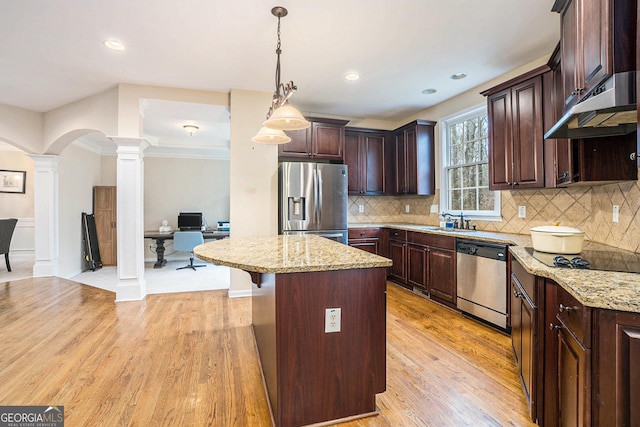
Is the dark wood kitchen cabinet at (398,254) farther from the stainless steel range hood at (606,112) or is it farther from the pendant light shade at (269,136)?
the stainless steel range hood at (606,112)

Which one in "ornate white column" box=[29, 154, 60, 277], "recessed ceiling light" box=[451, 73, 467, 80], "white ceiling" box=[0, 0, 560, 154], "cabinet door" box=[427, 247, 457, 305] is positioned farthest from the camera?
"ornate white column" box=[29, 154, 60, 277]

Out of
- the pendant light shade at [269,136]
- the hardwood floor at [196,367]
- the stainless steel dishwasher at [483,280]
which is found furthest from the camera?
the stainless steel dishwasher at [483,280]

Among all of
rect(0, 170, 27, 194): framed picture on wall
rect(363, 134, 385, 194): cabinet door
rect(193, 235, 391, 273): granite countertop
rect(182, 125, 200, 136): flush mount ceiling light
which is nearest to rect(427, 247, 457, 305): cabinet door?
rect(363, 134, 385, 194): cabinet door

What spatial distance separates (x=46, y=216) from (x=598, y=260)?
710 centimetres

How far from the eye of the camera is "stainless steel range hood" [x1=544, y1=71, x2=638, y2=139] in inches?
50.2

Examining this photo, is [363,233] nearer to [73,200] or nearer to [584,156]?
[584,156]

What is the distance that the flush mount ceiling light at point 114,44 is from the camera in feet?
9.11

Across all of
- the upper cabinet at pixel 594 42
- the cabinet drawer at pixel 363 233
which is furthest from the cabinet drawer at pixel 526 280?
the cabinet drawer at pixel 363 233

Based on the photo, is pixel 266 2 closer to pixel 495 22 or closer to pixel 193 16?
pixel 193 16

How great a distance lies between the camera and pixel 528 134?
8.98 feet

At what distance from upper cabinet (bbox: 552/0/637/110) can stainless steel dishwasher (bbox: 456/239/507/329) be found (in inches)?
57.9

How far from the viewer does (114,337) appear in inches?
109

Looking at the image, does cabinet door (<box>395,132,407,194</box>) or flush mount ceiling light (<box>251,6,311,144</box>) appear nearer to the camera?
flush mount ceiling light (<box>251,6,311,144</box>)

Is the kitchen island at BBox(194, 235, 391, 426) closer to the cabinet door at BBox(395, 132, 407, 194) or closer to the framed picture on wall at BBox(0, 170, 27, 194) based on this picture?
the cabinet door at BBox(395, 132, 407, 194)
